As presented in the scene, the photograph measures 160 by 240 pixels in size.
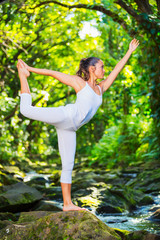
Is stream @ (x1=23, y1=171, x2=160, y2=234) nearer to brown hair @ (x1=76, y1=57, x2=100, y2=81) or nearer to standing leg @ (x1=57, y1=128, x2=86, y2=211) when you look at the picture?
standing leg @ (x1=57, y1=128, x2=86, y2=211)

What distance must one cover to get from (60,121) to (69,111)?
14 centimetres

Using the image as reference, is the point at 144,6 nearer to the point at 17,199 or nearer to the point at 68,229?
the point at 17,199

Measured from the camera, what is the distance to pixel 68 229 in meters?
3.59

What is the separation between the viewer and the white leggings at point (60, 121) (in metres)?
3.56

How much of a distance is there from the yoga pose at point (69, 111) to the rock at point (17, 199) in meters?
2.74

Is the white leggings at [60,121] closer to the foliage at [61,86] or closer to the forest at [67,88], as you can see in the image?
the forest at [67,88]

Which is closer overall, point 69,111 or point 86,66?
point 69,111

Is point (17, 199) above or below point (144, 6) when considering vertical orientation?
below

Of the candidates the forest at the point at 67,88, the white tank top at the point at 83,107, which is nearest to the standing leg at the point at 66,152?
the white tank top at the point at 83,107

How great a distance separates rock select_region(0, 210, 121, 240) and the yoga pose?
173 millimetres

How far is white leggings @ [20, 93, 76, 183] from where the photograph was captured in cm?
356

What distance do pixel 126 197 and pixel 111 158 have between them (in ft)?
32.4

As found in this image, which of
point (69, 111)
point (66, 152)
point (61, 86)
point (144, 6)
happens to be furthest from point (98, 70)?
point (61, 86)

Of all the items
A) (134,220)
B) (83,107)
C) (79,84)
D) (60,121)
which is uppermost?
(79,84)
